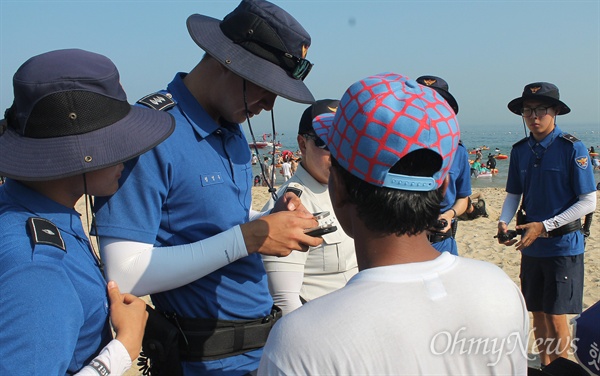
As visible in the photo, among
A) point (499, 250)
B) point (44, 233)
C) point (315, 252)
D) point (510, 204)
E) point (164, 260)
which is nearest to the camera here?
point (44, 233)

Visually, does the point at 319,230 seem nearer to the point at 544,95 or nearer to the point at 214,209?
the point at 214,209

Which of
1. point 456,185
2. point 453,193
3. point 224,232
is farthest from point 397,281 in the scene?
point 456,185

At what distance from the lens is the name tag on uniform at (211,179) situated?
6.49 feet

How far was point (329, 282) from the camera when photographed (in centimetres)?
285

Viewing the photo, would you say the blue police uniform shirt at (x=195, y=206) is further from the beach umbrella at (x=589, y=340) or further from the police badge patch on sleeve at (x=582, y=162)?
the police badge patch on sleeve at (x=582, y=162)

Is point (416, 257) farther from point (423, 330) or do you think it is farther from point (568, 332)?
point (568, 332)

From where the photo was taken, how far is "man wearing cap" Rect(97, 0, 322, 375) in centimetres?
183

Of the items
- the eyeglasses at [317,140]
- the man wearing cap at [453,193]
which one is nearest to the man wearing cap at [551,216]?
the man wearing cap at [453,193]

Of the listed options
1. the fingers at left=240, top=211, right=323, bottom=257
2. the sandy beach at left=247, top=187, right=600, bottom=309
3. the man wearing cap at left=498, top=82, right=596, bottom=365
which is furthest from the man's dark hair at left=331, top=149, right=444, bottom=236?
the sandy beach at left=247, top=187, right=600, bottom=309

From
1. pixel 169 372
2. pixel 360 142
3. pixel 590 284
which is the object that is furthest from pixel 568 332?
pixel 360 142

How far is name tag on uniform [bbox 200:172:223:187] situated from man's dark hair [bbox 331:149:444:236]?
0.82 meters

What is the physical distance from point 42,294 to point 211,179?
0.86 meters

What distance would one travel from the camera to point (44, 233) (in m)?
1.38

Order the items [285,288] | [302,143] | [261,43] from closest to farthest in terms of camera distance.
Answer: [261,43] < [285,288] < [302,143]
